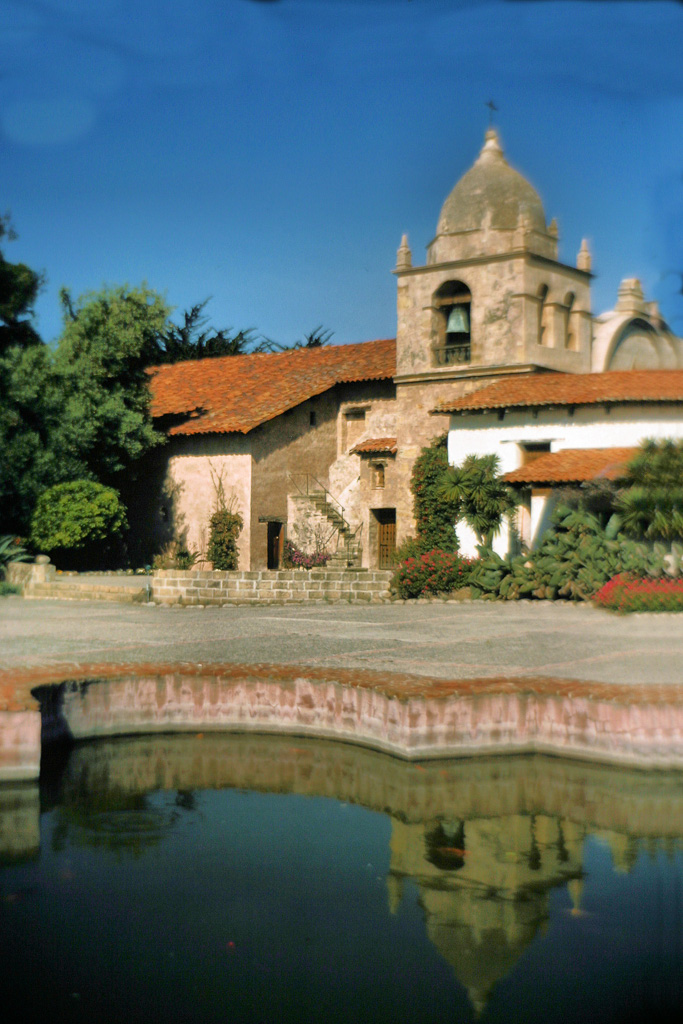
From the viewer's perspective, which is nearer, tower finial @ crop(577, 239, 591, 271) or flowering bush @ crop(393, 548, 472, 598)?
flowering bush @ crop(393, 548, 472, 598)

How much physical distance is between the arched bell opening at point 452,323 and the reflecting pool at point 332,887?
1930 centimetres

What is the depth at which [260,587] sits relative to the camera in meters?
23.1

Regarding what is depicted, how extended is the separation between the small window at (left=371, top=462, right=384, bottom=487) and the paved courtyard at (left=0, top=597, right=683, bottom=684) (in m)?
10.2

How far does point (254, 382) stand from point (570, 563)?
15.4 metres

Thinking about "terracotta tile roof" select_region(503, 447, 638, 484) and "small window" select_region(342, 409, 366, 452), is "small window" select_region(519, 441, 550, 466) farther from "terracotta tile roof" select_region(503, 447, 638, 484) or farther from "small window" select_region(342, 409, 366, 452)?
"small window" select_region(342, 409, 366, 452)

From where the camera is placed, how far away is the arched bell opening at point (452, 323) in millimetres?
28016

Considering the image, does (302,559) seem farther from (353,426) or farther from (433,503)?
(433,503)

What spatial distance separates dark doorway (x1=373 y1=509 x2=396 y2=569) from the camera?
100 feet

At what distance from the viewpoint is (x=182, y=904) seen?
685 cm

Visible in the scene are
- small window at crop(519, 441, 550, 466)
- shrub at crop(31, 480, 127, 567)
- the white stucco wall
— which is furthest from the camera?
shrub at crop(31, 480, 127, 567)

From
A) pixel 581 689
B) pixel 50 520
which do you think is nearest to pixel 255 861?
pixel 581 689

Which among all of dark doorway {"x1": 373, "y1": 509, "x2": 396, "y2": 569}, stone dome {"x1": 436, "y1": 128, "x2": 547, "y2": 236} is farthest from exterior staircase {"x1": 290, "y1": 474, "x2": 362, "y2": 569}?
stone dome {"x1": 436, "y1": 128, "x2": 547, "y2": 236}

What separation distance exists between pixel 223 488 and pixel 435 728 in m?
21.5

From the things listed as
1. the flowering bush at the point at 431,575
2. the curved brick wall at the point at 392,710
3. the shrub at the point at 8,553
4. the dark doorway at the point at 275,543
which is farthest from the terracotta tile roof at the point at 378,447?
the curved brick wall at the point at 392,710
